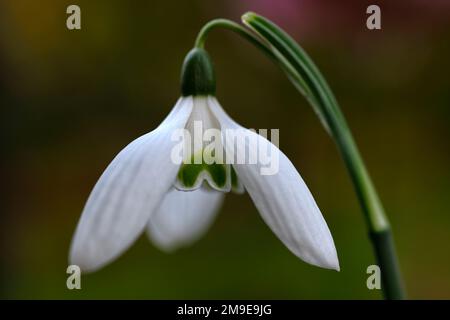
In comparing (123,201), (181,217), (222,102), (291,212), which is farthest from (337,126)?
(222,102)

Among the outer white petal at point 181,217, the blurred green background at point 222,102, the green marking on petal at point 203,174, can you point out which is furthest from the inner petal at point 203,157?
the blurred green background at point 222,102

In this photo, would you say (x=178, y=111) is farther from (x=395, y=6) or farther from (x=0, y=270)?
(x=0, y=270)

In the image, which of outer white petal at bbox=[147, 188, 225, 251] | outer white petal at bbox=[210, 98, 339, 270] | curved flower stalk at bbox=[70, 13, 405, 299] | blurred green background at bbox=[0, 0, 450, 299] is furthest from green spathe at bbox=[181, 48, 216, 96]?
blurred green background at bbox=[0, 0, 450, 299]

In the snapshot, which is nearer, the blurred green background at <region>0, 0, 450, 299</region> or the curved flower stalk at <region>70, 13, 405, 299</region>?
the curved flower stalk at <region>70, 13, 405, 299</region>

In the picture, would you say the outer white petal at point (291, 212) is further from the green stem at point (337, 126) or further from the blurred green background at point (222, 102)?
the blurred green background at point (222, 102)

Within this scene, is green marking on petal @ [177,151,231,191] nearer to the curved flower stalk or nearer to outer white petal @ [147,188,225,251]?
the curved flower stalk
